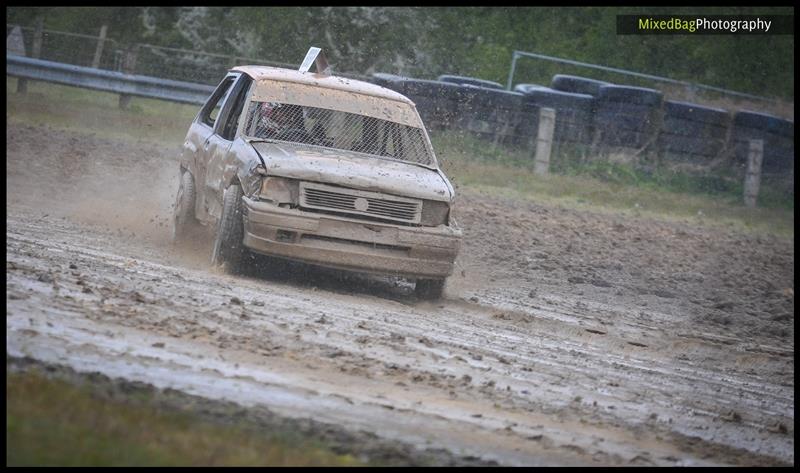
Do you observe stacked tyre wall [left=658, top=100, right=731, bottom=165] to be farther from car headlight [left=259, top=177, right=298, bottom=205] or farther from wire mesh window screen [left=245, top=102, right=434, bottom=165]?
car headlight [left=259, top=177, right=298, bottom=205]

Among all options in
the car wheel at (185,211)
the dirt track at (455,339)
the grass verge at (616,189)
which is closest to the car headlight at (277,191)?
the dirt track at (455,339)

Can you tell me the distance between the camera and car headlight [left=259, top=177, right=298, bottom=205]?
344 inches

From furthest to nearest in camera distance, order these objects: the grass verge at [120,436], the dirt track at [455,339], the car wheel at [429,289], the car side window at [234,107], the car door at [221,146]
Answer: the car side window at [234,107] < the car door at [221,146] < the car wheel at [429,289] < the dirt track at [455,339] < the grass verge at [120,436]

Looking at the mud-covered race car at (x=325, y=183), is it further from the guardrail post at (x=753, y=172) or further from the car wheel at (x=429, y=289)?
the guardrail post at (x=753, y=172)

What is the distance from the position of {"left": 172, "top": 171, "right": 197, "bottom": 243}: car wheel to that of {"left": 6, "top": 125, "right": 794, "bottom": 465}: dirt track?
29 cm

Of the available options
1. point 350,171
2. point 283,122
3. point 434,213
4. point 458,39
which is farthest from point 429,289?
point 458,39

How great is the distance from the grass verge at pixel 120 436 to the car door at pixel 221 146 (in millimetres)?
→ 4581

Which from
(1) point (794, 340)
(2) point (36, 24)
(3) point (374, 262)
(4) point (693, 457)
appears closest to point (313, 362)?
(4) point (693, 457)

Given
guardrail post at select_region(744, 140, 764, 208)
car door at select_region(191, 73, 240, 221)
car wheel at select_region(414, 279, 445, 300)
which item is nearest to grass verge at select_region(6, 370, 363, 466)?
car wheel at select_region(414, 279, 445, 300)

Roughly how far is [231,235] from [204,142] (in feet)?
6.17

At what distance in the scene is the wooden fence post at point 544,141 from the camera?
789 inches

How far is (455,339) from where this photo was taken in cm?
744

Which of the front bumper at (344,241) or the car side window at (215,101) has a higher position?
the car side window at (215,101)

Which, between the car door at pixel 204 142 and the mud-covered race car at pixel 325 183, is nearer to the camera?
the mud-covered race car at pixel 325 183
